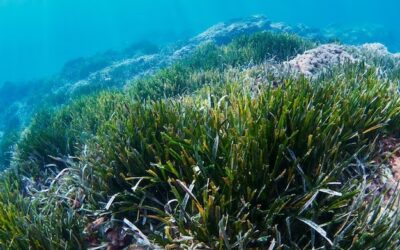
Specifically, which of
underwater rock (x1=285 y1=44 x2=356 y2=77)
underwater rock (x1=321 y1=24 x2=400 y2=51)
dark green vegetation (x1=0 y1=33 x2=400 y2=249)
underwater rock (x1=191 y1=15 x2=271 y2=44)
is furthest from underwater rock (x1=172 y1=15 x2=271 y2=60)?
dark green vegetation (x1=0 y1=33 x2=400 y2=249)

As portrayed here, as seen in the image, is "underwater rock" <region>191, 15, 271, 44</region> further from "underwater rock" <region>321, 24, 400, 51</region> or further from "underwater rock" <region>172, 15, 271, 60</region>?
"underwater rock" <region>321, 24, 400, 51</region>

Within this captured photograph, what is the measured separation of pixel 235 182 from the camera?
2.96 metres

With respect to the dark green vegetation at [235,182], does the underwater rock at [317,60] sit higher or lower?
lower

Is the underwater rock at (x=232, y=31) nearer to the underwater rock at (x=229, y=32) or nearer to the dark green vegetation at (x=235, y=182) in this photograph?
the underwater rock at (x=229, y=32)

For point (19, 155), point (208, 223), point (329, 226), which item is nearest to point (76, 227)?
point (208, 223)

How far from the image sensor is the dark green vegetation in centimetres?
280

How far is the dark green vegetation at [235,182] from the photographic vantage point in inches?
110

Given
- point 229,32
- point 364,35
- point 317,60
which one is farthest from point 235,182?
point 364,35

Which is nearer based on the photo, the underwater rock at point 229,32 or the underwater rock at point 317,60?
the underwater rock at point 317,60

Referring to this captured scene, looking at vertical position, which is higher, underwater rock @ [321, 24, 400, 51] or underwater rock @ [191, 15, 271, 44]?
underwater rock @ [191, 15, 271, 44]

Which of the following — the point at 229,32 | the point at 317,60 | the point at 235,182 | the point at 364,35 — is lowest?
the point at 364,35

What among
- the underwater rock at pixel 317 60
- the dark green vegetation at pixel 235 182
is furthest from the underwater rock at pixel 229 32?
the dark green vegetation at pixel 235 182

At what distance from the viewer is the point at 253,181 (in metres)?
2.98

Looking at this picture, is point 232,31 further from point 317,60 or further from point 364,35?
point 364,35
